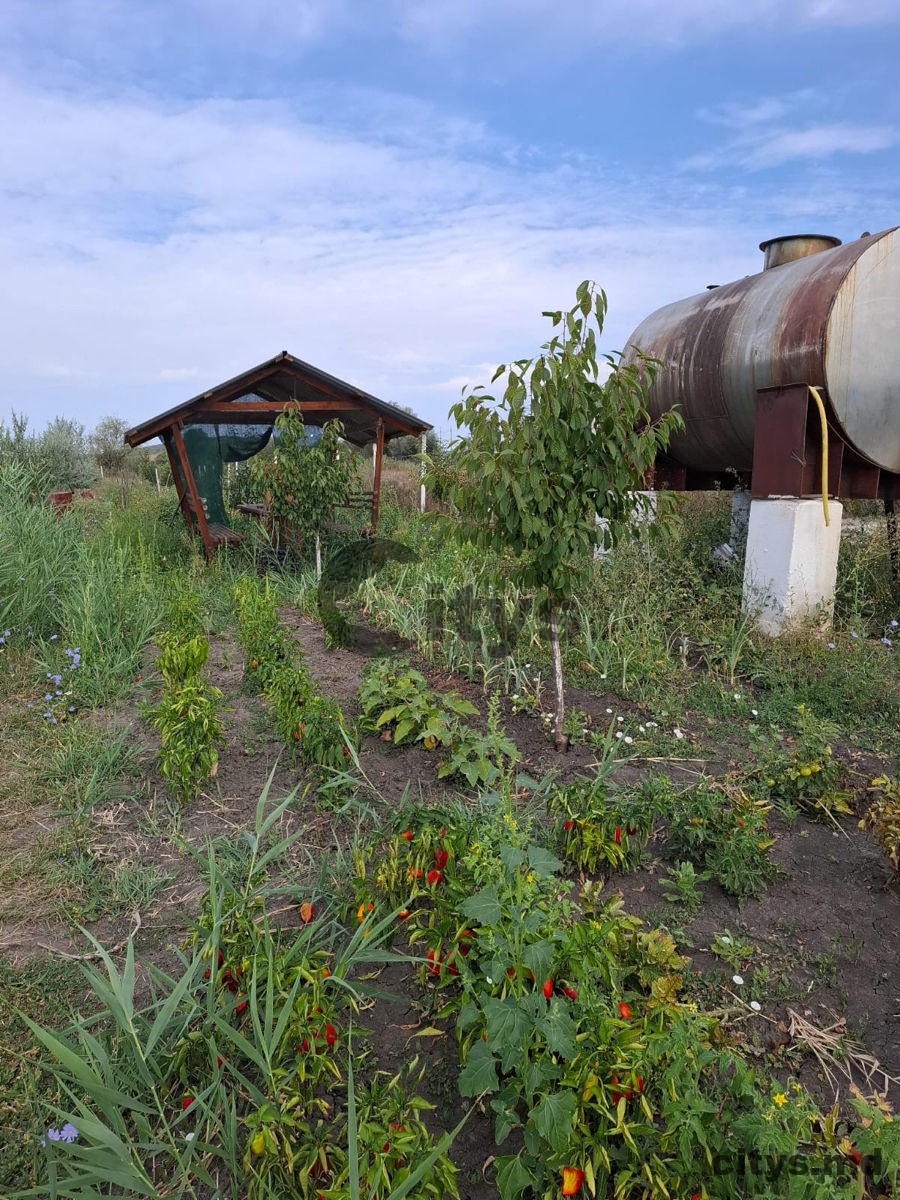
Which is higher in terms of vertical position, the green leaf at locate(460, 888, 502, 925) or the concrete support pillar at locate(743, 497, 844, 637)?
the concrete support pillar at locate(743, 497, 844, 637)

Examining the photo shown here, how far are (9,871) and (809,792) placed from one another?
355 centimetres

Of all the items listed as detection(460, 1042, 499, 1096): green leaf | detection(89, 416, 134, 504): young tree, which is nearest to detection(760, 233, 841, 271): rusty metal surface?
detection(460, 1042, 499, 1096): green leaf

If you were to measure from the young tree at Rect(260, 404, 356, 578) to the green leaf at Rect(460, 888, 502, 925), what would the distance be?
729 cm

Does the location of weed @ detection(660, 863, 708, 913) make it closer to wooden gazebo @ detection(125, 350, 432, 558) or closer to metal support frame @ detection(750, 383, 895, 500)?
metal support frame @ detection(750, 383, 895, 500)

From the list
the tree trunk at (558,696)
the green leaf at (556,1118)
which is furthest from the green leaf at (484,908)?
the tree trunk at (558,696)

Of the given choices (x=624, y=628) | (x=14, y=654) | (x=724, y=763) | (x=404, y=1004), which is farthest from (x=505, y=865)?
(x=14, y=654)

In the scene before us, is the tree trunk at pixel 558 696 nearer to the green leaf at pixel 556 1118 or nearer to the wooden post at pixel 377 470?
the green leaf at pixel 556 1118

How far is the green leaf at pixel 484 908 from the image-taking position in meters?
1.96

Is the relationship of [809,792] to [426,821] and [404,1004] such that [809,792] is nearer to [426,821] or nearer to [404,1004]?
[426,821]

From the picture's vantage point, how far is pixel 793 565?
21.0 feet

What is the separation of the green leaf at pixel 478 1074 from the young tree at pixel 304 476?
7526 millimetres

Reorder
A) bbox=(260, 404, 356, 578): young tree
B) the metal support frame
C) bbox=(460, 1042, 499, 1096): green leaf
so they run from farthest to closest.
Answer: bbox=(260, 404, 356, 578): young tree < the metal support frame < bbox=(460, 1042, 499, 1096): green leaf

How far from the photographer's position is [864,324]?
20.6 ft

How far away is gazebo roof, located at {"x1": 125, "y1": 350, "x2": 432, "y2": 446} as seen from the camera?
1031 centimetres
